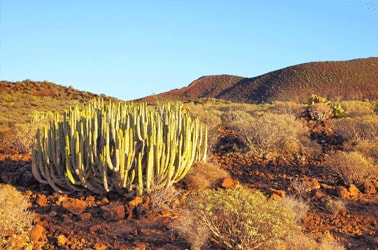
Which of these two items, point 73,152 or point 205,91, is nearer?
point 73,152

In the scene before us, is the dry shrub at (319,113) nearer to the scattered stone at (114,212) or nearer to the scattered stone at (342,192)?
the scattered stone at (342,192)

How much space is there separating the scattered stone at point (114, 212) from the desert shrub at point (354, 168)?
4.54m

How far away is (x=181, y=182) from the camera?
27.8 ft

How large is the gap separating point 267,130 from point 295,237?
626 cm

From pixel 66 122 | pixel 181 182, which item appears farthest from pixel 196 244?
pixel 66 122

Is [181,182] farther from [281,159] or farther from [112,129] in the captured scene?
[281,159]

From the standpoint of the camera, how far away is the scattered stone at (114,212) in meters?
6.63

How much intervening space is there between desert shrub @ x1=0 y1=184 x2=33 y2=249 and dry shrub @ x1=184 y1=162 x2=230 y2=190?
2.80 m

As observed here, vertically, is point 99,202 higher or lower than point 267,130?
lower

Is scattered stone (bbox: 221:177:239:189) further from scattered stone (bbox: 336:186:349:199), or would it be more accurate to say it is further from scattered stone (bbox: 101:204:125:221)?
scattered stone (bbox: 101:204:125:221)

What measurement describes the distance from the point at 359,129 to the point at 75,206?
8667 millimetres

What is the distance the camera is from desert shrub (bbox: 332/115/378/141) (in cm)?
1259

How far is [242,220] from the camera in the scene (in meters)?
5.36

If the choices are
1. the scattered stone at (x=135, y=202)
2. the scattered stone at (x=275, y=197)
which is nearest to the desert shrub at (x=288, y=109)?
the scattered stone at (x=275, y=197)
